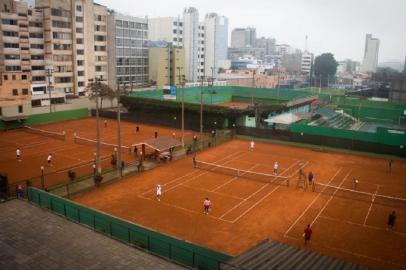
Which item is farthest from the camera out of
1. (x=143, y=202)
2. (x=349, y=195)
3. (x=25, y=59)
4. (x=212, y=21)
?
(x=212, y=21)

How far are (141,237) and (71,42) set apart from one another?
68201 millimetres

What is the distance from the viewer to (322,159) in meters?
42.7

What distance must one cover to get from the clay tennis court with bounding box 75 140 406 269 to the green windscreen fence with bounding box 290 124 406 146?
4718 millimetres

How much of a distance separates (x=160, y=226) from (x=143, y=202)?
15.3 feet

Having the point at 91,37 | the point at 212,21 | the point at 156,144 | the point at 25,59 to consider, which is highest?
the point at 212,21

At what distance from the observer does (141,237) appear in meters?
19.7

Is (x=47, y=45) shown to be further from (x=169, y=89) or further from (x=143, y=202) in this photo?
(x=143, y=202)

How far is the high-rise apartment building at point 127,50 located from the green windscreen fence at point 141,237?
69.0m

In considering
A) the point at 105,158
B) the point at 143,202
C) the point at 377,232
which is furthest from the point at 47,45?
the point at 377,232

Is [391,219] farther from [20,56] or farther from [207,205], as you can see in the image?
[20,56]

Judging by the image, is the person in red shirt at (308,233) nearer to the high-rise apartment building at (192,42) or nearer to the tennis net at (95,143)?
the tennis net at (95,143)

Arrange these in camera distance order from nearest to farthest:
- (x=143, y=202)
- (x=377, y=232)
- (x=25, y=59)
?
(x=377, y=232)
(x=143, y=202)
(x=25, y=59)

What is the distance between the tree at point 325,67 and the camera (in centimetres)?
15725

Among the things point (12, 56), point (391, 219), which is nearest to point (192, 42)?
point (12, 56)
